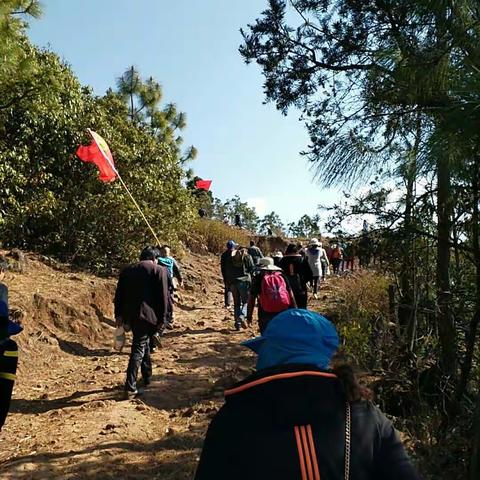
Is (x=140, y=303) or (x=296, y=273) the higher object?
(x=296, y=273)

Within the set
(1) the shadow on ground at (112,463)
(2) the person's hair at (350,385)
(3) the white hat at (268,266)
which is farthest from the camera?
(3) the white hat at (268,266)

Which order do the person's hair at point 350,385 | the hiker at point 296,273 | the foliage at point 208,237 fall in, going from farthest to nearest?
1. the foliage at point 208,237
2. the hiker at point 296,273
3. the person's hair at point 350,385

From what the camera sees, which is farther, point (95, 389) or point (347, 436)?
point (95, 389)

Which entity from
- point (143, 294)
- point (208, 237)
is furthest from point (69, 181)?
point (208, 237)

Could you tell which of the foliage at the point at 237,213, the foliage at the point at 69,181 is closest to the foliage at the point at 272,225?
the foliage at the point at 237,213

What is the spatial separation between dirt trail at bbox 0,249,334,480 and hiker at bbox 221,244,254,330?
1.24 feet

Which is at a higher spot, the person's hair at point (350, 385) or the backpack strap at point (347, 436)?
the person's hair at point (350, 385)

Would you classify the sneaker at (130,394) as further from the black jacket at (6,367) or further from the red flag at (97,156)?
the red flag at (97,156)

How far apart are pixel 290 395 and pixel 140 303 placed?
4.86m

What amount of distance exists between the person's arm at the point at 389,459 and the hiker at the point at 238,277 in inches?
336

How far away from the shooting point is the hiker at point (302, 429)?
1.47 meters

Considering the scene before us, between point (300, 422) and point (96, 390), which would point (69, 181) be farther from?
point (300, 422)

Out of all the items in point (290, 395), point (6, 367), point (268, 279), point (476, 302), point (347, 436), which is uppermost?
point (268, 279)

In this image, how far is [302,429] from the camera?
1484 millimetres
